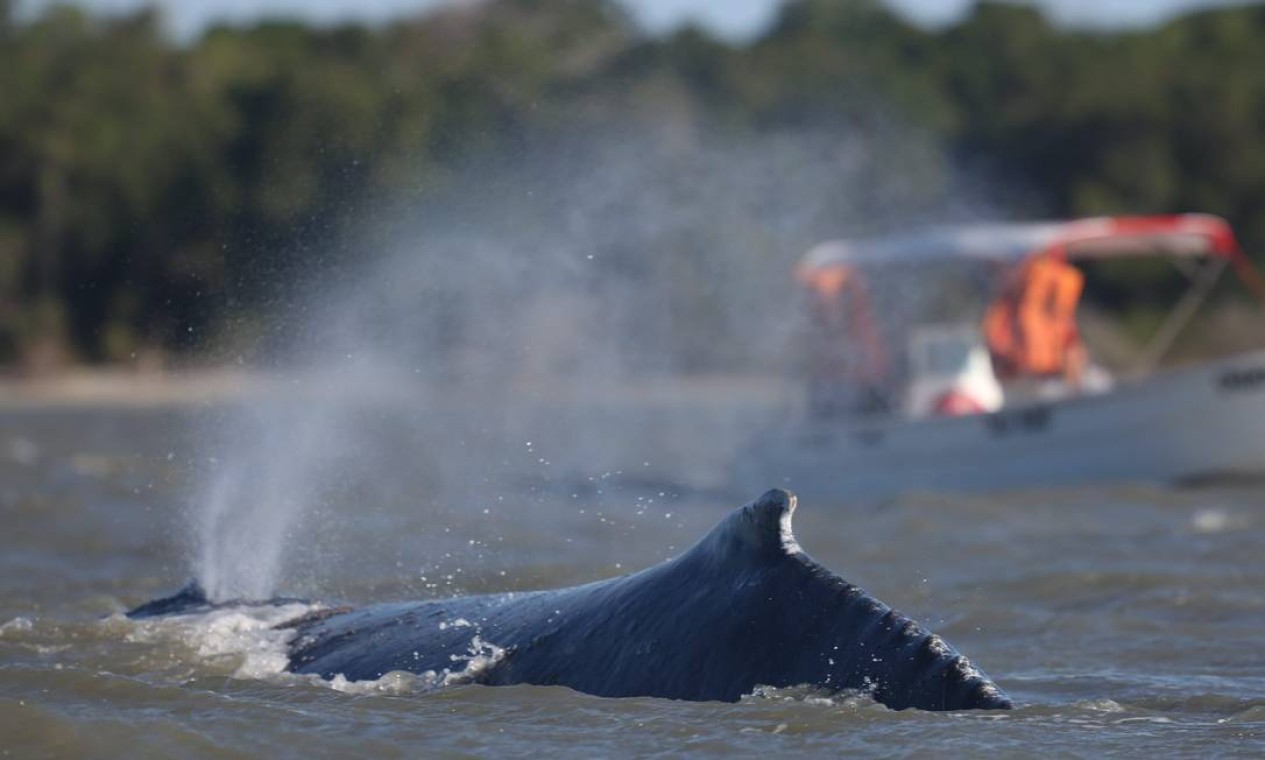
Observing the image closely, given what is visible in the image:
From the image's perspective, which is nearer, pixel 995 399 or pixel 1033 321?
pixel 1033 321

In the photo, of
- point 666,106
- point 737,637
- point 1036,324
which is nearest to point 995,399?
point 1036,324

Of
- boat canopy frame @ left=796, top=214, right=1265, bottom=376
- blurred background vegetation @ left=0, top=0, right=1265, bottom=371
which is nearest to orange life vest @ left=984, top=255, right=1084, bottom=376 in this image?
boat canopy frame @ left=796, top=214, right=1265, bottom=376

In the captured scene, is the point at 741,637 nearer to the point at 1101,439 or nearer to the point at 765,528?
the point at 765,528

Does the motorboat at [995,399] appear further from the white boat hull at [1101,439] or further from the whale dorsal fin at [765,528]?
the whale dorsal fin at [765,528]

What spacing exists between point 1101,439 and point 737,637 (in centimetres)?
1182

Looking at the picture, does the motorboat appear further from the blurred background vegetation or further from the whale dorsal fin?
the blurred background vegetation

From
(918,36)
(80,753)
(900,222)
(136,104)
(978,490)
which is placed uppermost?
(918,36)

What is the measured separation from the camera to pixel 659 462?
23656mm

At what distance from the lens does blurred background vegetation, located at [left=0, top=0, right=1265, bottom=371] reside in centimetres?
4128

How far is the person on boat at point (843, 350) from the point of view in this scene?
19.6 m

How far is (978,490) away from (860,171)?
118 feet

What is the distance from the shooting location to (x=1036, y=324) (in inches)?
748

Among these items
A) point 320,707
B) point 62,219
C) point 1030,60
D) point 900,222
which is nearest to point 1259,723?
point 320,707

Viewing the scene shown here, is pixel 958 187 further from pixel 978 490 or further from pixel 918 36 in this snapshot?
pixel 978 490
